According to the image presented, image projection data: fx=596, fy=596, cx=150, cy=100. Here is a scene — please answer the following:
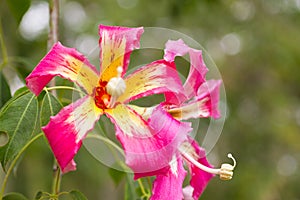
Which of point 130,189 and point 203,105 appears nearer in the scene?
point 203,105

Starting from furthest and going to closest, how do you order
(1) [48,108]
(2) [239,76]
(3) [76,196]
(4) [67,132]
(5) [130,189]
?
(2) [239,76]
(5) [130,189]
(3) [76,196]
(1) [48,108]
(4) [67,132]

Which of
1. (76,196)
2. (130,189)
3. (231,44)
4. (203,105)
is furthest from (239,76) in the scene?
(76,196)

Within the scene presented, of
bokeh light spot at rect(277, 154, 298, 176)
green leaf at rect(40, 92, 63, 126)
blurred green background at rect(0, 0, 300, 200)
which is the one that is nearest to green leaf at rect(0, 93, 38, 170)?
green leaf at rect(40, 92, 63, 126)

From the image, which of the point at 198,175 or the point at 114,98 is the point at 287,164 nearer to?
the point at 198,175

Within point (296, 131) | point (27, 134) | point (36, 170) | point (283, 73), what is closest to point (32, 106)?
point (27, 134)

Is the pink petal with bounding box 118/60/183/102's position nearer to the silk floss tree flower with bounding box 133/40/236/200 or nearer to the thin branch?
the silk floss tree flower with bounding box 133/40/236/200
